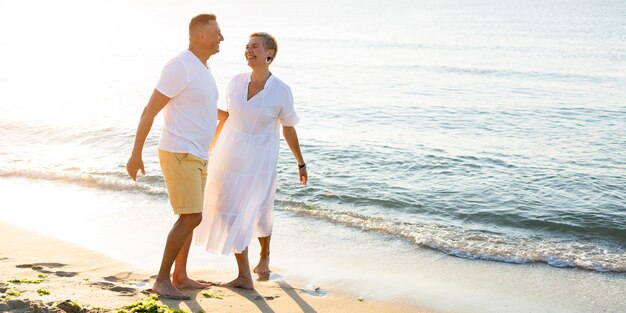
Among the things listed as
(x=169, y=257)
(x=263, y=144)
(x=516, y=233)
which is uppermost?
(x=263, y=144)

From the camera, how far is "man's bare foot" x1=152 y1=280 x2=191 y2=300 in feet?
16.5

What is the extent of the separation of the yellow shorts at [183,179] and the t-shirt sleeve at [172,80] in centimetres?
40

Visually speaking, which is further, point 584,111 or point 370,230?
point 584,111

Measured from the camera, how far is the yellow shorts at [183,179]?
4.91m

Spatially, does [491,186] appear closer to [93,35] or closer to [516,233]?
[516,233]

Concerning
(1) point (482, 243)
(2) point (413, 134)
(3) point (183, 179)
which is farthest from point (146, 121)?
(2) point (413, 134)

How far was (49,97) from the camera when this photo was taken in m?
17.2

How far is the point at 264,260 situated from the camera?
19.9 feet

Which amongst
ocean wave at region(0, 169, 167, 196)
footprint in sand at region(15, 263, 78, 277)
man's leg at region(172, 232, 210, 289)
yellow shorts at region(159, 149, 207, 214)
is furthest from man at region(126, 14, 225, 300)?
ocean wave at region(0, 169, 167, 196)

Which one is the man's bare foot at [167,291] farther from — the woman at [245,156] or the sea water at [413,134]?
the sea water at [413,134]

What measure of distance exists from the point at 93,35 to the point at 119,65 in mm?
14306

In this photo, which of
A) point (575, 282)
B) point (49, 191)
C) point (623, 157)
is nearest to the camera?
point (575, 282)

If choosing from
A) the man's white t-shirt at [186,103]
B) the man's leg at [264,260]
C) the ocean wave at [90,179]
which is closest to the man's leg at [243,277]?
the man's leg at [264,260]

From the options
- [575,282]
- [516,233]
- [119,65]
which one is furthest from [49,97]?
[575,282]
